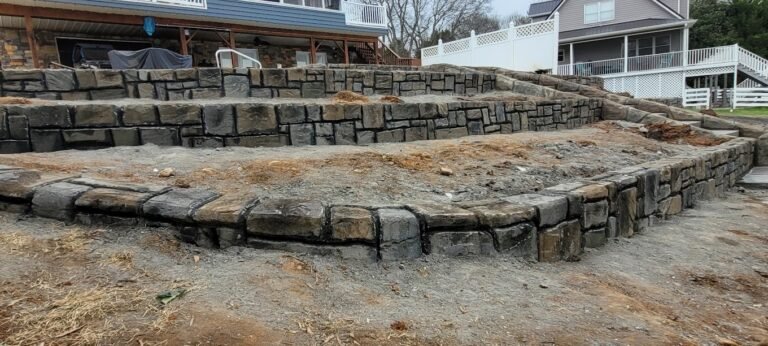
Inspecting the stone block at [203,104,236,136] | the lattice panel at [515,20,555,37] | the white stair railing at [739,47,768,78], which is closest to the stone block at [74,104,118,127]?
the stone block at [203,104,236,136]

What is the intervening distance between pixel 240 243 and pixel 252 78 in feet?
12.6

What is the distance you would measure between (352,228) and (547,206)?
1320mm

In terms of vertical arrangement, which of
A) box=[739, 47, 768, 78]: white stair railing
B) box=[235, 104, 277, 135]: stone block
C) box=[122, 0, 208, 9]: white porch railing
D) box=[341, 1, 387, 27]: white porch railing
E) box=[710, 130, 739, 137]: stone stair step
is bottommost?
box=[710, 130, 739, 137]: stone stair step

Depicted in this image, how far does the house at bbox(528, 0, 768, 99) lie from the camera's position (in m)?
19.2

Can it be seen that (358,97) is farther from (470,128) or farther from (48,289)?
(48,289)

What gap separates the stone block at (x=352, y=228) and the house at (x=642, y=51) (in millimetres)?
18518

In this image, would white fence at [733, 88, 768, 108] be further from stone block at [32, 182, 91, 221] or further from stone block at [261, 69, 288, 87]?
stone block at [32, 182, 91, 221]

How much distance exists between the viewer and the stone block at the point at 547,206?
2.81 metres

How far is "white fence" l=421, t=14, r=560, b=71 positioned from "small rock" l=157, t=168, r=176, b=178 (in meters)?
13.8

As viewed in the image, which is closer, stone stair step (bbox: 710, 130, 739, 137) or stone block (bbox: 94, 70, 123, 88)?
stone block (bbox: 94, 70, 123, 88)

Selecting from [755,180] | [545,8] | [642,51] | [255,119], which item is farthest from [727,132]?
[545,8]

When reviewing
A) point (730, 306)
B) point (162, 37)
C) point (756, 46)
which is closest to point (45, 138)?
point (730, 306)

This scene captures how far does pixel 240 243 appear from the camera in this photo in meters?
2.44

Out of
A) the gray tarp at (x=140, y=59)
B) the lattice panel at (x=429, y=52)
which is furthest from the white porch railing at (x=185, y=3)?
the lattice panel at (x=429, y=52)
